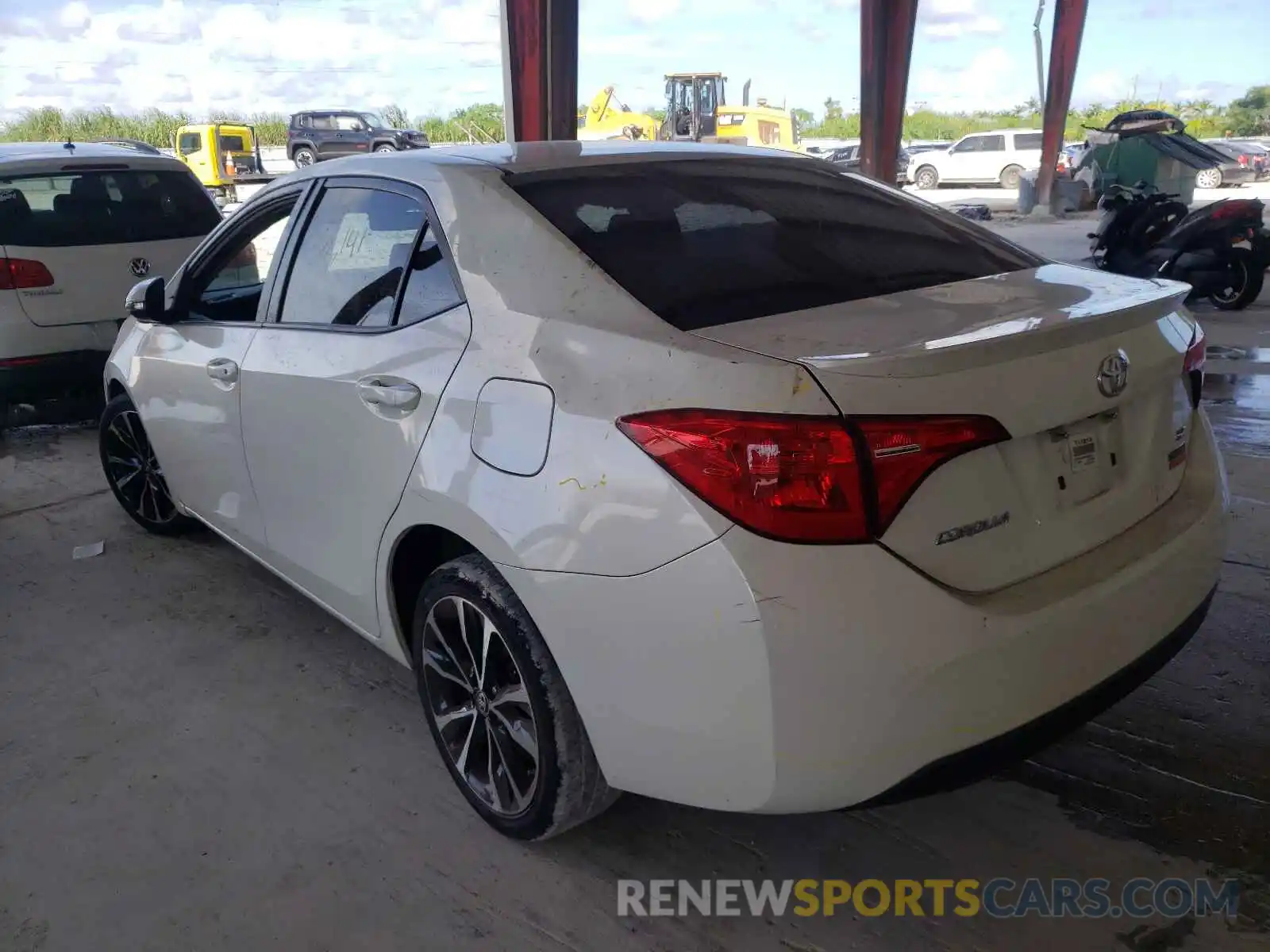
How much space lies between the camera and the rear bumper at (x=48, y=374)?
561 cm

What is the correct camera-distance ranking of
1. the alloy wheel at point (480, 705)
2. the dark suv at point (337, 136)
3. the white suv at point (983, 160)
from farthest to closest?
the dark suv at point (337, 136)
the white suv at point (983, 160)
the alloy wheel at point (480, 705)

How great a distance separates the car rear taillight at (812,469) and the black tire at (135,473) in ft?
10.5

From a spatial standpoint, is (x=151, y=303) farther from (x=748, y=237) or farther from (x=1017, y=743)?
(x=1017, y=743)

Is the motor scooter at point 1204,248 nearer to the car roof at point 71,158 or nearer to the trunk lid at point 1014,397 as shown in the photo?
the trunk lid at point 1014,397

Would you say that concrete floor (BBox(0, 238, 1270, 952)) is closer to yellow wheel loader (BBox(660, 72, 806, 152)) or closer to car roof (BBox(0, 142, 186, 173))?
car roof (BBox(0, 142, 186, 173))

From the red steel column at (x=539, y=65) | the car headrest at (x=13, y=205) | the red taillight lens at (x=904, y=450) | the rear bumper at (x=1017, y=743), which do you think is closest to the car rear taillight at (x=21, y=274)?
the car headrest at (x=13, y=205)

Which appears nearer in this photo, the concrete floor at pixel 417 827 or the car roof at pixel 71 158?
the concrete floor at pixel 417 827

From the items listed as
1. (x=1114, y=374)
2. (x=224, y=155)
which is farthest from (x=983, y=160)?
(x=1114, y=374)

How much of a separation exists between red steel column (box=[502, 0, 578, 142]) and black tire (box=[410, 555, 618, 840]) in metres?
7.46

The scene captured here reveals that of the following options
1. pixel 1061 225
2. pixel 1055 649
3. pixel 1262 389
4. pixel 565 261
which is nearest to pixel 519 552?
pixel 565 261

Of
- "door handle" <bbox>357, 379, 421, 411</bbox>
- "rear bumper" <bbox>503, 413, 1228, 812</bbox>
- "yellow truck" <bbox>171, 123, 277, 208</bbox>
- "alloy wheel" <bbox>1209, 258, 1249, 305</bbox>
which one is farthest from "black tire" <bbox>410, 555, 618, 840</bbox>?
"yellow truck" <bbox>171, 123, 277, 208</bbox>

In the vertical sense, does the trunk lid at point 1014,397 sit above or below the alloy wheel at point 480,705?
above

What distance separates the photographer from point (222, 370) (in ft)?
10.2

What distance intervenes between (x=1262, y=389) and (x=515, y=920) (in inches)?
227
